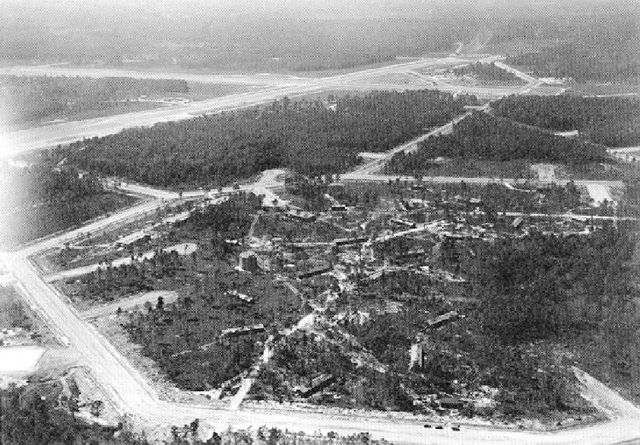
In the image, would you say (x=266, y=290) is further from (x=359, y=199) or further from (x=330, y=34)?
(x=330, y=34)

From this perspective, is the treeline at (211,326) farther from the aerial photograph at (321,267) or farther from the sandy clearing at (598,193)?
the sandy clearing at (598,193)

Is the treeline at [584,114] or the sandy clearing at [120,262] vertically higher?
the treeline at [584,114]

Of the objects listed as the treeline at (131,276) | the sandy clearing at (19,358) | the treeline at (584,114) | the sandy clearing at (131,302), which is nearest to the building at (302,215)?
the treeline at (131,276)

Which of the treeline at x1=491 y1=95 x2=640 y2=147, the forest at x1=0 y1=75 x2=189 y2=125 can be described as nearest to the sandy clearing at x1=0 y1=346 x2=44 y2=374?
the treeline at x1=491 y1=95 x2=640 y2=147

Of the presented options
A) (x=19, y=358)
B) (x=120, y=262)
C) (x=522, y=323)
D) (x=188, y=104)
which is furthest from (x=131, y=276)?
A: (x=188, y=104)

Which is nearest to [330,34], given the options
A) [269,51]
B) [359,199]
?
[269,51]

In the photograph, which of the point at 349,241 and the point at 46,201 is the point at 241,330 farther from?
the point at 46,201

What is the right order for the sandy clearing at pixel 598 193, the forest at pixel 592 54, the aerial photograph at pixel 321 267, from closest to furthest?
the aerial photograph at pixel 321 267 < the sandy clearing at pixel 598 193 < the forest at pixel 592 54
